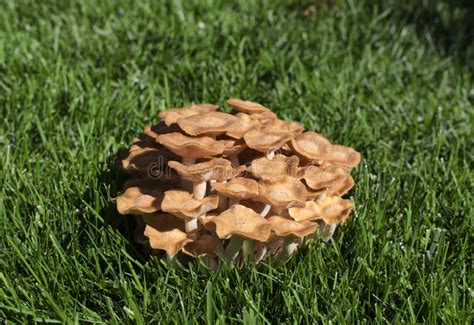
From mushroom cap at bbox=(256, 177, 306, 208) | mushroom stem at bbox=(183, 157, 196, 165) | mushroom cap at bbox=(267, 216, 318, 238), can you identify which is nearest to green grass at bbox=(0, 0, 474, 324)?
mushroom cap at bbox=(267, 216, 318, 238)

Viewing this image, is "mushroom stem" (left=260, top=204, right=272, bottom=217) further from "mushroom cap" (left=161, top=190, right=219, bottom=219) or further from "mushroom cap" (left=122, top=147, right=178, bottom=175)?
"mushroom cap" (left=122, top=147, right=178, bottom=175)

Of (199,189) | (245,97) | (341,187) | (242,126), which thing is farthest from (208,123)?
(245,97)

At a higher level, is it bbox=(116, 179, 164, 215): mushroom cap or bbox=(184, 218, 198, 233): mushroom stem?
bbox=(116, 179, 164, 215): mushroom cap

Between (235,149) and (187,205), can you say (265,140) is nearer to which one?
(235,149)

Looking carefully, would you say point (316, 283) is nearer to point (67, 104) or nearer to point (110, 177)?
point (110, 177)

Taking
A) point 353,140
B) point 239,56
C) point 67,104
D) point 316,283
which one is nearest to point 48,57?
point 67,104
